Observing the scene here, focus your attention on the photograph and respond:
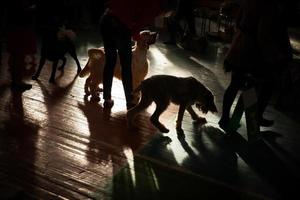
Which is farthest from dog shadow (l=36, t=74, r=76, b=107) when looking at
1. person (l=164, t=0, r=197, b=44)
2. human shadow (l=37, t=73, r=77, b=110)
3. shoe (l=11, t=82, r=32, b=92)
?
person (l=164, t=0, r=197, b=44)

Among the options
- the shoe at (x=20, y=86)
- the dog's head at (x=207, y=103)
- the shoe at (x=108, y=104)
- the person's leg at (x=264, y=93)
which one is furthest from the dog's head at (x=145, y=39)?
the shoe at (x=20, y=86)

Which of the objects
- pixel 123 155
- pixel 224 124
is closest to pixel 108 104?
pixel 123 155

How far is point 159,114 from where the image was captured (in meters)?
4.04

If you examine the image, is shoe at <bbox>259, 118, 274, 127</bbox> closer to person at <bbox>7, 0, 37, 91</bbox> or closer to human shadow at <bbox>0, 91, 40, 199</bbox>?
human shadow at <bbox>0, 91, 40, 199</bbox>

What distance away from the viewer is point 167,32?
29.7 ft

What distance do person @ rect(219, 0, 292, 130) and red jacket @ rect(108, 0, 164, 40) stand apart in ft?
2.84

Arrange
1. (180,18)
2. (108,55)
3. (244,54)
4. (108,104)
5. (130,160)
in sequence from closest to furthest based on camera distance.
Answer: (130,160), (244,54), (108,55), (108,104), (180,18)

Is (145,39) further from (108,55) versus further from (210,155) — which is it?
(210,155)

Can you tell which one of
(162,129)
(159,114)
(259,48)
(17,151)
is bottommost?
(17,151)

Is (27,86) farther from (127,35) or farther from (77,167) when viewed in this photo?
(77,167)

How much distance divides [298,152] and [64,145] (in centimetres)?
226

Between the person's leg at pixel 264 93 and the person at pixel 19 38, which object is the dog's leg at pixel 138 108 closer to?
the person's leg at pixel 264 93

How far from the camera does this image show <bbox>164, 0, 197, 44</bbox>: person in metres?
8.20

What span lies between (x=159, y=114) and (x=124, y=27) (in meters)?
0.96
